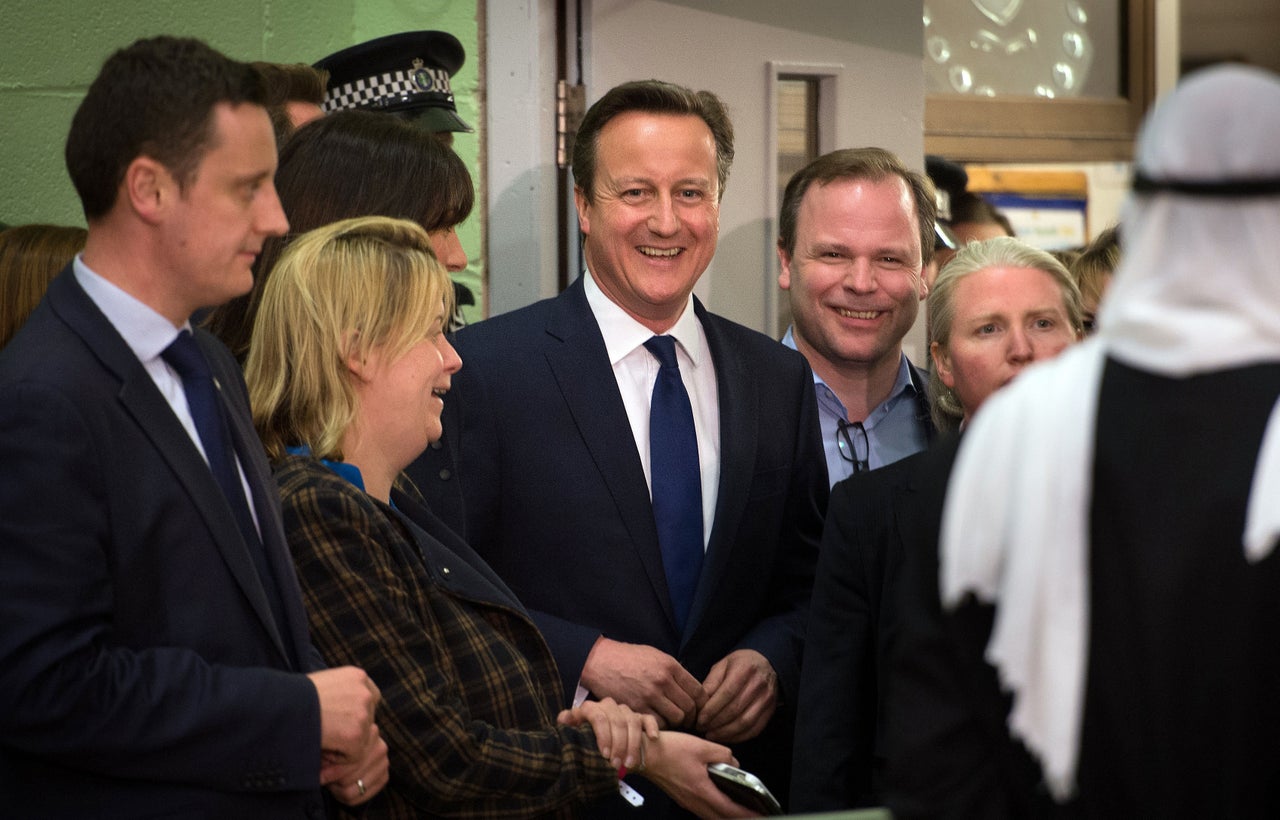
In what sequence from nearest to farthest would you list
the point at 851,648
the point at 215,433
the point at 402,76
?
the point at 215,433, the point at 851,648, the point at 402,76

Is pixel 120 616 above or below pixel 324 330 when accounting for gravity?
below

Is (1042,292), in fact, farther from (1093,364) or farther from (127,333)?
(127,333)

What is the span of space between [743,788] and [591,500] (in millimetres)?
537

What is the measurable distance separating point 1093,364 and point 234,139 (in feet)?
3.01

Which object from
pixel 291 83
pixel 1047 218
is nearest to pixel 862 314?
pixel 291 83

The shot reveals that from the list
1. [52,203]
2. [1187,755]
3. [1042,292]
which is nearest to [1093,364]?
[1187,755]

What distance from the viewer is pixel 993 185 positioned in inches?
190

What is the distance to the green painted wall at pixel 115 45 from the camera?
2.98m

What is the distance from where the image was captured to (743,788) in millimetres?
1944

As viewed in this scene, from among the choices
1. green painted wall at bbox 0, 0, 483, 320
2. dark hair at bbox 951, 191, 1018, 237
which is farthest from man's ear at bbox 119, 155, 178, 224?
dark hair at bbox 951, 191, 1018, 237

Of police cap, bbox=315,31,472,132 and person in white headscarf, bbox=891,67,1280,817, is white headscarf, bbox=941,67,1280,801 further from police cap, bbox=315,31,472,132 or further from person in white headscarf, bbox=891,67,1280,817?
police cap, bbox=315,31,472,132

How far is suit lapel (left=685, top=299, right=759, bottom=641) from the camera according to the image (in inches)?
90.4

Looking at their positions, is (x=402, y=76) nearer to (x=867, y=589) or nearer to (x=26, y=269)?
(x=26, y=269)

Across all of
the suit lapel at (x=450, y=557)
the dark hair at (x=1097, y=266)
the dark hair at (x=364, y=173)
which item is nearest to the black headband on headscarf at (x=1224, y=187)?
the suit lapel at (x=450, y=557)
